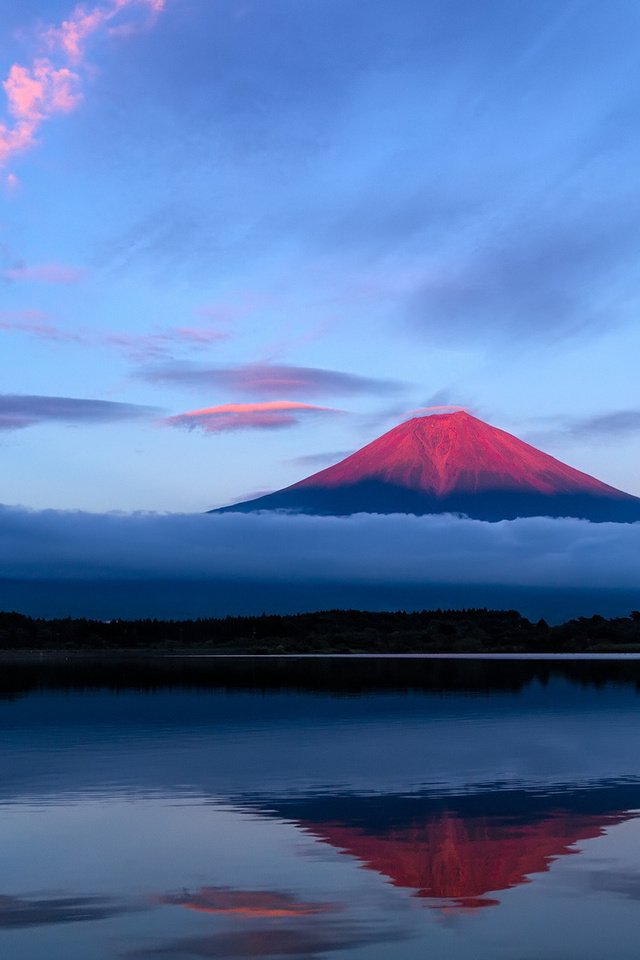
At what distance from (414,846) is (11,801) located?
1312 cm

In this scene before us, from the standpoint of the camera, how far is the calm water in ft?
57.5

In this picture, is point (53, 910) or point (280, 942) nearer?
point (280, 942)

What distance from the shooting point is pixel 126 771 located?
132 ft

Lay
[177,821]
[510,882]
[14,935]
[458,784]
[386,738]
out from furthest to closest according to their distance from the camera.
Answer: [386,738] < [458,784] < [177,821] < [510,882] < [14,935]

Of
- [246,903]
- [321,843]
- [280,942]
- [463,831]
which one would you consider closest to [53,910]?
[246,903]

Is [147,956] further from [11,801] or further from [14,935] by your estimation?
[11,801]

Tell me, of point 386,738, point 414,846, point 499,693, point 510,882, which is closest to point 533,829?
point 414,846

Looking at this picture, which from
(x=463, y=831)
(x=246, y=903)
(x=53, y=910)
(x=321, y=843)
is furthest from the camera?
(x=463, y=831)

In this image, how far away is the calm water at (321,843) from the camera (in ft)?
57.5

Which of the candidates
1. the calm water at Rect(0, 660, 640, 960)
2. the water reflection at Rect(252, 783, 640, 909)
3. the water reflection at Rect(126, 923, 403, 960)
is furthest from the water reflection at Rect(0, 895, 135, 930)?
the water reflection at Rect(252, 783, 640, 909)

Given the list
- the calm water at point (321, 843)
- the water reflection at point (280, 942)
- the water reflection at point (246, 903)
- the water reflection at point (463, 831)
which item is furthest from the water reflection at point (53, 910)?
the water reflection at point (463, 831)

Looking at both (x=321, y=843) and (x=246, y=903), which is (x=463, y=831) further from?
(x=246, y=903)

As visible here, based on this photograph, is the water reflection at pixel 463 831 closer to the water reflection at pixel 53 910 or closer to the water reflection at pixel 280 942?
the water reflection at pixel 280 942

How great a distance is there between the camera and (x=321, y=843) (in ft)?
83.3
